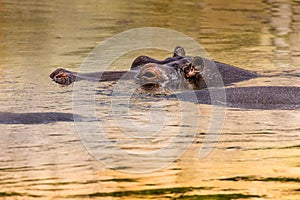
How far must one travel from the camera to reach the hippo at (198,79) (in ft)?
27.4

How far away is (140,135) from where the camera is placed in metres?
7.06

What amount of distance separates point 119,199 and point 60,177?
61cm

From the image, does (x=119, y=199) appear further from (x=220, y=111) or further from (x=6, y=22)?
(x=6, y=22)

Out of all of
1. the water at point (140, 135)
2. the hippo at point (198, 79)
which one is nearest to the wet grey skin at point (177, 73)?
the hippo at point (198, 79)

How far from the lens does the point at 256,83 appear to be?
9555 mm

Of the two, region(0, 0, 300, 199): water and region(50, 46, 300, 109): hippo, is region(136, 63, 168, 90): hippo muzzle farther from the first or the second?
region(0, 0, 300, 199): water

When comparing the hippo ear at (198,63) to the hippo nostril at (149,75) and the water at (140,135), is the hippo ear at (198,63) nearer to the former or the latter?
the hippo nostril at (149,75)

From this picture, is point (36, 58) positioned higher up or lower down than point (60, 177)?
lower down

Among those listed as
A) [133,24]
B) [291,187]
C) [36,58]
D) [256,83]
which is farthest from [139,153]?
[133,24]

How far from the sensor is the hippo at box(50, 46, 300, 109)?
328 inches

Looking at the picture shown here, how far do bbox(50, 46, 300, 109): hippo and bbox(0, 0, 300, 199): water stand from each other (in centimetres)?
23

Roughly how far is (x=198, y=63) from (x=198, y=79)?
21 cm

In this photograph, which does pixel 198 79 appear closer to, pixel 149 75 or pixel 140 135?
pixel 149 75

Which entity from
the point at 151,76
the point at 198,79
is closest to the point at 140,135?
the point at 151,76
